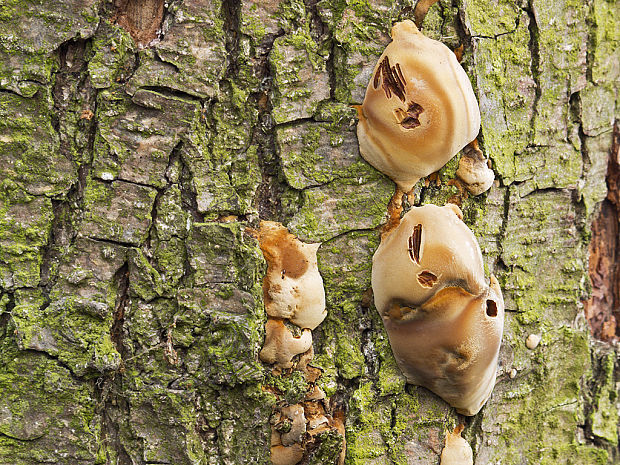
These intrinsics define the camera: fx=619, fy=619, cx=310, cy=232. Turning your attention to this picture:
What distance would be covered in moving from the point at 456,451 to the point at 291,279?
0.72 meters

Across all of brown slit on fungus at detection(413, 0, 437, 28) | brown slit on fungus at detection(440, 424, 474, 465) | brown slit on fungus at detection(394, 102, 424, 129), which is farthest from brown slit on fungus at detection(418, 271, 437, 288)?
brown slit on fungus at detection(413, 0, 437, 28)

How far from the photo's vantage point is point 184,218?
5.24 ft

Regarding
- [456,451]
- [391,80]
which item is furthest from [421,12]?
[456,451]

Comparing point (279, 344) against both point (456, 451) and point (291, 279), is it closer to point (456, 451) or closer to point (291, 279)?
point (291, 279)

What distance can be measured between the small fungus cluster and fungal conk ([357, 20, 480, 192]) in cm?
33

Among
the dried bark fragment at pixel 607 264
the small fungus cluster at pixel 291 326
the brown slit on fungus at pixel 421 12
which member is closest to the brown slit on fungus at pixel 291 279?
the small fungus cluster at pixel 291 326

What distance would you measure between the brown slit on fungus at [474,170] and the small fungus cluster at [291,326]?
0.51 m

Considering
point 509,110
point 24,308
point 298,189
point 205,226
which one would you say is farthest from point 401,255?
point 24,308

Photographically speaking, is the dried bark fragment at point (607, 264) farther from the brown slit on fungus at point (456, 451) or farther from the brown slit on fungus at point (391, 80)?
the brown slit on fungus at point (391, 80)

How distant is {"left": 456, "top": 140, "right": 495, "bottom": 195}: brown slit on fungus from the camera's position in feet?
5.93

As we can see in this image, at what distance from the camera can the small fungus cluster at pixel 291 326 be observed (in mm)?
1620

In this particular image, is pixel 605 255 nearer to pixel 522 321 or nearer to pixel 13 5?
pixel 522 321

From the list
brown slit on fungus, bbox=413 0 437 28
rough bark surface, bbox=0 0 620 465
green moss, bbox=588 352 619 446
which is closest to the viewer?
rough bark surface, bbox=0 0 620 465

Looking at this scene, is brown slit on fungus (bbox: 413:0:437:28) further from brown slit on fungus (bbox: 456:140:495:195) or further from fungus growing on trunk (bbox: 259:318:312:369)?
fungus growing on trunk (bbox: 259:318:312:369)
